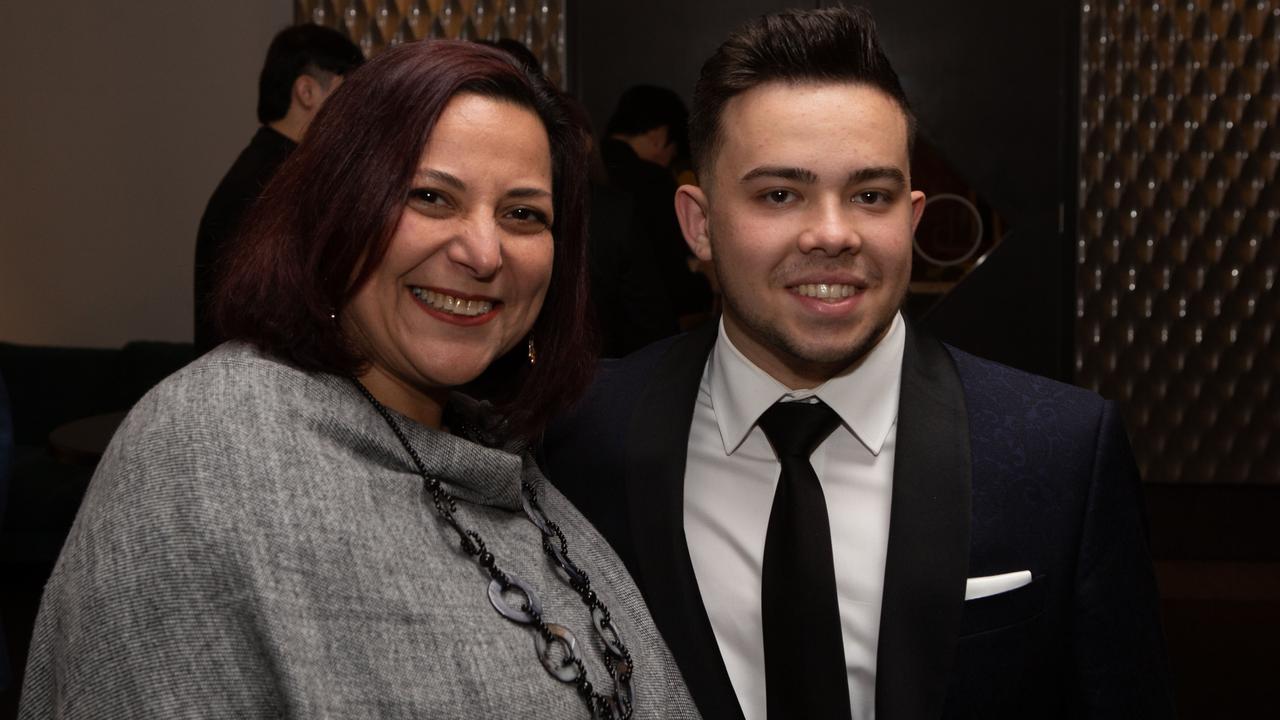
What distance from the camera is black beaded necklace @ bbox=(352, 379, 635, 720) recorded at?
1.28 metres

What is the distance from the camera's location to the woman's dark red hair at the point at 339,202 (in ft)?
4.28

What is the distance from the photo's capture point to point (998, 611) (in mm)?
1486

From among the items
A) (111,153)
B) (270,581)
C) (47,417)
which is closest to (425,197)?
(270,581)

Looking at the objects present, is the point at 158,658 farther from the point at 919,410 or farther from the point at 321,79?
the point at 321,79

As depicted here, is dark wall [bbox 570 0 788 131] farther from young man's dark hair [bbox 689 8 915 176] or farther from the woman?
the woman

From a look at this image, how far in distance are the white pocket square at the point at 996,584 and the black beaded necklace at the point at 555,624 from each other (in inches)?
16.9

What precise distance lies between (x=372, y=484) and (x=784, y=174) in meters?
0.67

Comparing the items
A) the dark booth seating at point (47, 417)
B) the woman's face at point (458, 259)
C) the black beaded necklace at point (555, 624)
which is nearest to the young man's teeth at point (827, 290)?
the woman's face at point (458, 259)

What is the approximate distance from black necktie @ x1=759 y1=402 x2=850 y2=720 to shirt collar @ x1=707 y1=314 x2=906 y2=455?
0.23ft

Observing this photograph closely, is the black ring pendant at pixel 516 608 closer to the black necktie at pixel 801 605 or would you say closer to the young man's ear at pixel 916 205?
the black necktie at pixel 801 605

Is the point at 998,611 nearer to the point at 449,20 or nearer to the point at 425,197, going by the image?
the point at 425,197

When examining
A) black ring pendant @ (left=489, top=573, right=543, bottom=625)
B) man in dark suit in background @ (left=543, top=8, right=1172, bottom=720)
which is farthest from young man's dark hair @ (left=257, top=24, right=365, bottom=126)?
black ring pendant @ (left=489, top=573, right=543, bottom=625)

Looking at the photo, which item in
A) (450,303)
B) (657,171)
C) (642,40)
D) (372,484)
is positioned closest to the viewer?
(372,484)

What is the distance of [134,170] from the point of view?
5707 millimetres
